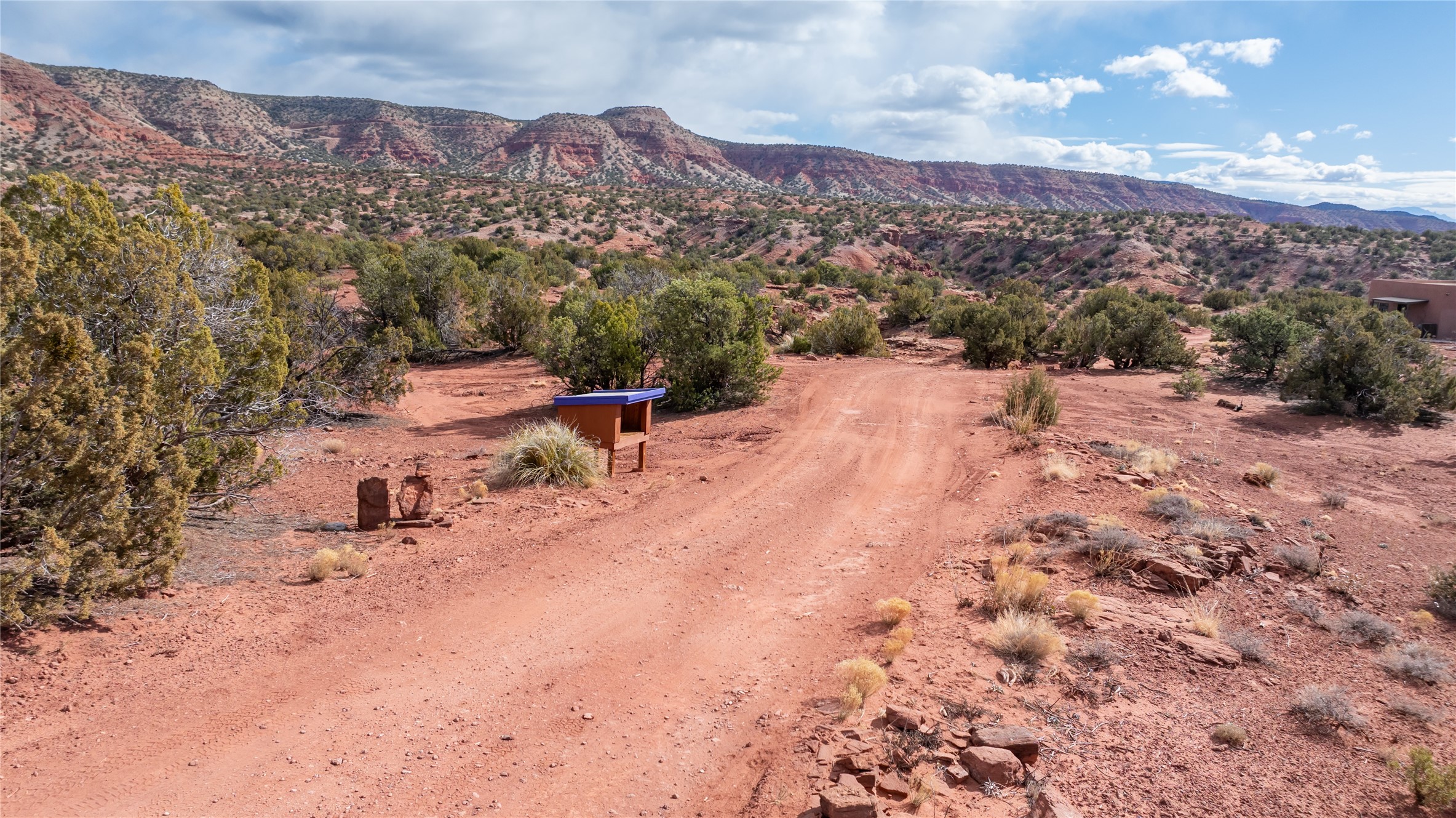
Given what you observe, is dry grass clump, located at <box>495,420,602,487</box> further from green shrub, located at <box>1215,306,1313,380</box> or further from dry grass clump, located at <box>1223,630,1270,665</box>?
green shrub, located at <box>1215,306,1313,380</box>

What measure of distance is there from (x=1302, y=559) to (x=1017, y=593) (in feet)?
11.8

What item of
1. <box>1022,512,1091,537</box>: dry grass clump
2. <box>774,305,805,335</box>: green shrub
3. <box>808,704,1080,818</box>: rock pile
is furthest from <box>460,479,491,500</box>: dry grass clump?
<box>774,305,805,335</box>: green shrub

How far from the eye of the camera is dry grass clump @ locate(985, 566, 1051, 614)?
6.60 metres

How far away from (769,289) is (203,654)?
30.5 metres

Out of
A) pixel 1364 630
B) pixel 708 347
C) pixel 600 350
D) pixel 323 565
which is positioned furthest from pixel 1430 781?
pixel 600 350

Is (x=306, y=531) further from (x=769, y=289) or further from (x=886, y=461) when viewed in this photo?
(x=769, y=289)

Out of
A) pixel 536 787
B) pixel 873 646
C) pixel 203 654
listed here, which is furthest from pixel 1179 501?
pixel 203 654

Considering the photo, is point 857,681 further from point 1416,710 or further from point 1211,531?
point 1211,531

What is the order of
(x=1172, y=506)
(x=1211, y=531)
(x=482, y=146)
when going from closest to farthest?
1. (x=1211, y=531)
2. (x=1172, y=506)
3. (x=482, y=146)

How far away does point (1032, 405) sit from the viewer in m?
13.3

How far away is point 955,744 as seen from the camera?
4699 mm

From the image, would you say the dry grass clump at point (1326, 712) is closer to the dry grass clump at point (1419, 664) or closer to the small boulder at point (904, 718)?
the dry grass clump at point (1419, 664)

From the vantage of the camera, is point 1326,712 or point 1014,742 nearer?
point 1014,742

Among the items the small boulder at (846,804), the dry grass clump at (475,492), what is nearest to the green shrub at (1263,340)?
the dry grass clump at (475,492)
